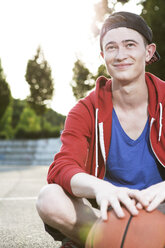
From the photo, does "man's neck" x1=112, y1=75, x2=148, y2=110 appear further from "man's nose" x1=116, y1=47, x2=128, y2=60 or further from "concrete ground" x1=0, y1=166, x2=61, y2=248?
"concrete ground" x1=0, y1=166, x2=61, y2=248

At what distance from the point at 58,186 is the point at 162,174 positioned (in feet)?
2.64

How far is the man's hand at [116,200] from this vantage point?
1990 millimetres

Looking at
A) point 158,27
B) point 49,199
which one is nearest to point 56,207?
point 49,199

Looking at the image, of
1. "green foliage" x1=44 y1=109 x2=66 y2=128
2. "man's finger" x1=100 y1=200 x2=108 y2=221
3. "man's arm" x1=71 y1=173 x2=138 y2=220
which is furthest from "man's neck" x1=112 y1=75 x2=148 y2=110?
"green foliage" x1=44 y1=109 x2=66 y2=128

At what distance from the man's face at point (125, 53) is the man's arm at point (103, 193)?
2.90ft

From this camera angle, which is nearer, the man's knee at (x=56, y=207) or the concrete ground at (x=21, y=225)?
the man's knee at (x=56, y=207)

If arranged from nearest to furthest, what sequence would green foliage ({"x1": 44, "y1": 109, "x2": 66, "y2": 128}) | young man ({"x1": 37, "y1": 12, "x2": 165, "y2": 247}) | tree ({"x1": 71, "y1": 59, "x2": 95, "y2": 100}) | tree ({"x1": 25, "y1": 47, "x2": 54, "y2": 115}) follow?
young man ({"x1": 37, "y1": 12, "x2": 165, "y2": 247}) < tree ({"x1": 71, "y1": 59, "x2": 95, "y2": 100}) < tree ({"x1": 25, "y1": 47, "x2": 54, "y2": 115}) < green foliage ({"x1": 44, "y1": 109, "x2": 66, "y2": 128})

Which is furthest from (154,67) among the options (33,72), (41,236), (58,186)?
(33,72)

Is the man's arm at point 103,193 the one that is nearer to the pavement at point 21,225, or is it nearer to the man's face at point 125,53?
the pavement at point 21,225

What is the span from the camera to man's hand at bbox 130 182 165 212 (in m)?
2.00

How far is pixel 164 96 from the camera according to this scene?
2.85 m

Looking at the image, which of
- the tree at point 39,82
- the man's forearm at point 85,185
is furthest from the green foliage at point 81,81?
the man's forearm at point 85,185

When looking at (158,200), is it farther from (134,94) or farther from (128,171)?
(134,94)

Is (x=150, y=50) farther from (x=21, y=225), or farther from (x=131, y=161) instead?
(x=21, y=225)
